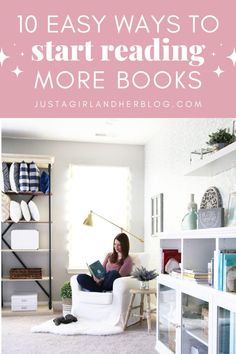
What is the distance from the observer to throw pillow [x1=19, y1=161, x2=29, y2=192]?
5.10 m

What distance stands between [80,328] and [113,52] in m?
2.83

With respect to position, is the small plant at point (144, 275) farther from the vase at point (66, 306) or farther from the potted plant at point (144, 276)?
the vase at point (66, 306)

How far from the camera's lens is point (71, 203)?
18.5ft

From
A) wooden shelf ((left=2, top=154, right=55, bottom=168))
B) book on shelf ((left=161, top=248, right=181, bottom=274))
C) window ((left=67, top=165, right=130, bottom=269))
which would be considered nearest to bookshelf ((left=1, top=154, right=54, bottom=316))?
wooden shelf ((left=2, top=154, right=55, bottom=168))

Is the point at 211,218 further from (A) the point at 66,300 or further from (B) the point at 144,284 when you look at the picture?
(A) the point at 66,300

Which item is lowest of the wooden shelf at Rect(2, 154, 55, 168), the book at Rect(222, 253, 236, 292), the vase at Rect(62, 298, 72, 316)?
the vase at Rect(62, 298, 72, 316)

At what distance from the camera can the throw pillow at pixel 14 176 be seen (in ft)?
16.8

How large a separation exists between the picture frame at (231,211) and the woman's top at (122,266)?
201cm

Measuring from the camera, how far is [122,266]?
464cm

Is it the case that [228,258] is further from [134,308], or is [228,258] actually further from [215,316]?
[134,308]

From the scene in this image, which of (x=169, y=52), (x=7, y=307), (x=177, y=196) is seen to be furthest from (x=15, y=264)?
(x=169, y=52)

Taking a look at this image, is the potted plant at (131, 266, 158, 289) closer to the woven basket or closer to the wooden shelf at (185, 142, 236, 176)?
the wooden shelf at (185, 142, 236, 176)

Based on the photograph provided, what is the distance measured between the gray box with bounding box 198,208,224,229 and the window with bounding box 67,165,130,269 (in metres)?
2.79

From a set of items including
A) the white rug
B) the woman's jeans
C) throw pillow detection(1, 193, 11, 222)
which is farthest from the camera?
throw pillow detection(1, 193, 11, 222)
